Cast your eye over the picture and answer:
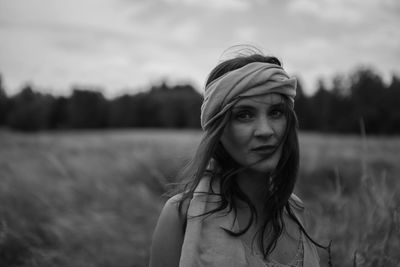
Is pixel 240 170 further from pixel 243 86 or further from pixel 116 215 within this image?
pixel 116 215

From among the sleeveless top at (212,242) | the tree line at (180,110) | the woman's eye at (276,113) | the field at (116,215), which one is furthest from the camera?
the tree line at (180,110)

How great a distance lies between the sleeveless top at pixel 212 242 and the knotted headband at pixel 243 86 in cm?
32

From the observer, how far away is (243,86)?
1.18 meters

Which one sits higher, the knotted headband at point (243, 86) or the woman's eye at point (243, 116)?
the knotted headband at point (243, 86)

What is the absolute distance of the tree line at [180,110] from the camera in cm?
2972

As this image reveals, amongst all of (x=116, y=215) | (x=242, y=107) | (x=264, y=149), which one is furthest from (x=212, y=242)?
(x=116, y=215)

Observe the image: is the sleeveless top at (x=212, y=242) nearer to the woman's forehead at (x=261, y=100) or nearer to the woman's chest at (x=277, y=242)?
the woman's chest at (x=277, y=242)

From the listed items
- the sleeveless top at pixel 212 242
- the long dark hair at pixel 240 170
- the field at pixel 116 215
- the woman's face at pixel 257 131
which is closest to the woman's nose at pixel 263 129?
the woman's face at pixel 257 131

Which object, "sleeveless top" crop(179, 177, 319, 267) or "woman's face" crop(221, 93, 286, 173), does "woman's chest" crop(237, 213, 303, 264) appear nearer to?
"sleeveless top" crop(179, 177, 319, 267)

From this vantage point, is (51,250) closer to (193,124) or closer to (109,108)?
(193,124)

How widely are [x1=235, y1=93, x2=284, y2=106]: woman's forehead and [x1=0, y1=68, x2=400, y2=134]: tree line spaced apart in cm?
2472

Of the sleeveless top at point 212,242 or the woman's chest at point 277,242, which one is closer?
the sleeveless top at point 212,242

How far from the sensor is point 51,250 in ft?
9.25

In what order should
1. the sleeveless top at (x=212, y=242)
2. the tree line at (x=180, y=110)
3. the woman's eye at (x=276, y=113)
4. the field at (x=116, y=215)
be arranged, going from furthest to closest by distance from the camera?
the tree line at (x=180, y=110), the field at (x=116, y=215), the woman's eye at (x=276, y=113), the sleeveless top at (x=212, y=242)
